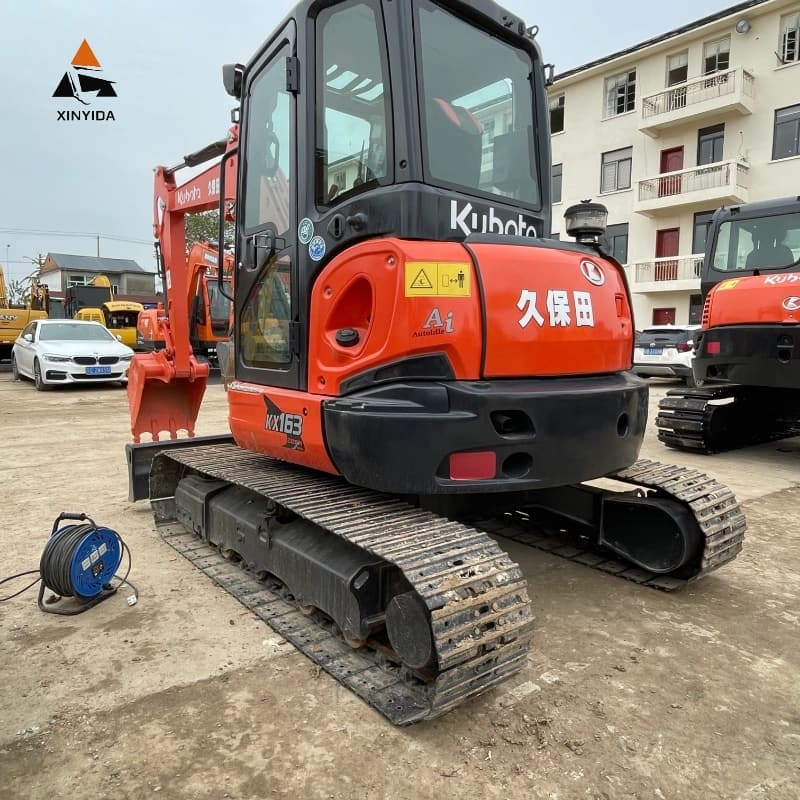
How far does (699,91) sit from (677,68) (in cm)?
197

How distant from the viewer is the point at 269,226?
3.58 m

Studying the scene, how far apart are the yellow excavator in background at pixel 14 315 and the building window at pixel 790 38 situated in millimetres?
25429

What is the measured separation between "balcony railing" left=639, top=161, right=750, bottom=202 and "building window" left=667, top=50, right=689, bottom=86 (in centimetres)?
359

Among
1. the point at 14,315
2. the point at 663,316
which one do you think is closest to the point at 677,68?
the point at 663,316

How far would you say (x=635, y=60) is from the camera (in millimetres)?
25422

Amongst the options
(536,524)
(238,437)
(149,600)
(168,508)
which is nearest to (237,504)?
(238,437)

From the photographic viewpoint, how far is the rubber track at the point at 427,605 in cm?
237

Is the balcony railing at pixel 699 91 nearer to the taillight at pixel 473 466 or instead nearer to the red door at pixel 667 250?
the red door at pixel 667 250

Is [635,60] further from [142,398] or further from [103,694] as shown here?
[103,694]

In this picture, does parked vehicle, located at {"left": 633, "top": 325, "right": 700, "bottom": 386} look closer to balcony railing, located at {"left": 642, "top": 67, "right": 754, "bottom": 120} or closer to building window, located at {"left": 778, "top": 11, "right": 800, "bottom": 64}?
balcony railing, located at {"left": 642, "top": 67, "right": 754, "bottom": 120}

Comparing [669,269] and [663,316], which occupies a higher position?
[669,269]

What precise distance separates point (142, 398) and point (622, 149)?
24.9 metres

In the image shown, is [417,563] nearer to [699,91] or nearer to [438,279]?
[438,279]

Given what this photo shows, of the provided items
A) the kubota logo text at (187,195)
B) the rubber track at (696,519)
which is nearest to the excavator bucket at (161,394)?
the kubota logo text at (187,195)
